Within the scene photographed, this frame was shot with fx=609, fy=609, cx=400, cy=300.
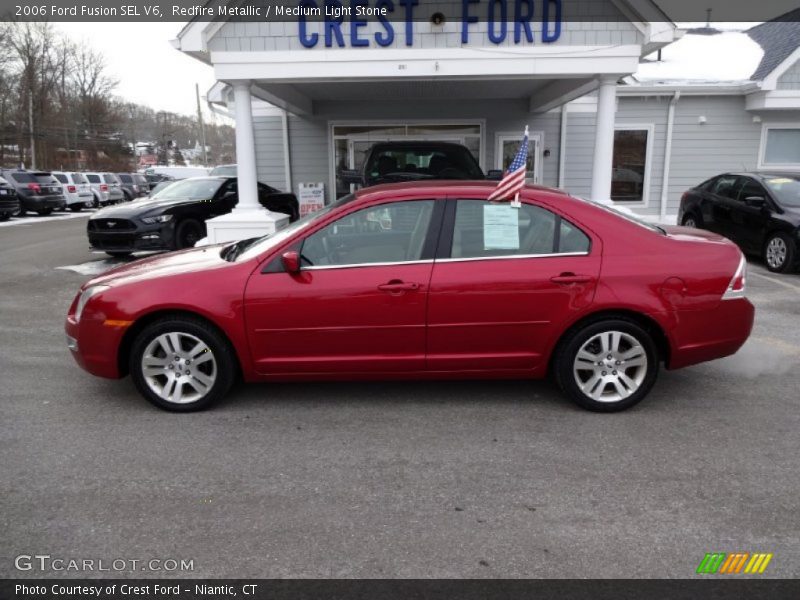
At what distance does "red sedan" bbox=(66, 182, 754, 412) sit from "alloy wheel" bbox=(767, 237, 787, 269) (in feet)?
19.0

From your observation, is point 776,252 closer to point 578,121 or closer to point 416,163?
point 416,163

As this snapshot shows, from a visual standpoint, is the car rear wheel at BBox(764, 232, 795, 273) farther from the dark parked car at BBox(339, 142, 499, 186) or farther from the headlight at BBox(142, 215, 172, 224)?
the headlight at BBox(142, 215, 172, 224)

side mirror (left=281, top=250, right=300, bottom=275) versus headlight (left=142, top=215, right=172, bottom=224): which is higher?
side mirror (left=281, top=250, right=300, bottom=275)

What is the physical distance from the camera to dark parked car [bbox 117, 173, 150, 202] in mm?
32100

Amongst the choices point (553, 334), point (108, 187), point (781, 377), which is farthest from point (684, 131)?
point (108, 187)

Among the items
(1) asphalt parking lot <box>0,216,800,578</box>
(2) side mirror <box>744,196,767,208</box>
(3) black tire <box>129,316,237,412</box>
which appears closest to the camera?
(1) asphalt parking lot <box>0,216,800,578</box>

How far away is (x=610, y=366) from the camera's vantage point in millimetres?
4203

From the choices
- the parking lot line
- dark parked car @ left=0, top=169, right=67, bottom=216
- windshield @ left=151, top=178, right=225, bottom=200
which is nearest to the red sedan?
the parking lot line

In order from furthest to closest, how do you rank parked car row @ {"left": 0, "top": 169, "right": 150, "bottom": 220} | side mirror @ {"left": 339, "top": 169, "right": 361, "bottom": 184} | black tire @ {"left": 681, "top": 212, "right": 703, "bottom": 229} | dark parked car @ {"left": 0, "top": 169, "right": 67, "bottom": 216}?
dark parked car @ {"left": 0, "top": 169, "right": 67, "bottom": 216} → parked car row @ {"left": 0, "top": 169, "right": 150, "bottom": 220} → black tire @ {"left": 681, "top": 212, "right": 703, "bottom": 229} → side mirror @ {"left": 339, "top": 169, "right": 361, "bottom": 184}

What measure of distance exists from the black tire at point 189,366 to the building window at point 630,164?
12.4m

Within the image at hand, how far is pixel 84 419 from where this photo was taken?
4.21 m

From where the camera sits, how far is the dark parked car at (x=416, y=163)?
380 inches

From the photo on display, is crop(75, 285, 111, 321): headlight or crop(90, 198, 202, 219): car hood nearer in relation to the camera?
crop(75, 285, 111, 321): headlight
